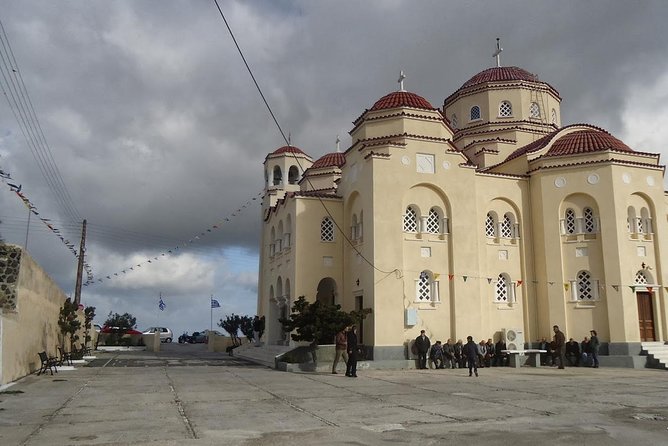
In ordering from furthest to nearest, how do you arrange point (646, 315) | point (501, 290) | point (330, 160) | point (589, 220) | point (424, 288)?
point (330, 160)
point (501, 290)
point (589, 220)
point (646, 315)
point (424, 288)

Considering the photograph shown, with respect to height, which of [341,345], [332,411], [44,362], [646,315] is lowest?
[332,411]

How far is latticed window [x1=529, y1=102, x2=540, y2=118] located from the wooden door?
11469mm

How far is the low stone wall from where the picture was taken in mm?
13680

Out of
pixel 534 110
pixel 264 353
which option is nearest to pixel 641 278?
pixel 534 110

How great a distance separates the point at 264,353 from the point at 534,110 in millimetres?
18696

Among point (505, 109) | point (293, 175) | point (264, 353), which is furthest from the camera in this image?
point (293, 175)

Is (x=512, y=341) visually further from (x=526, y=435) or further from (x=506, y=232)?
(x=526, y=435)

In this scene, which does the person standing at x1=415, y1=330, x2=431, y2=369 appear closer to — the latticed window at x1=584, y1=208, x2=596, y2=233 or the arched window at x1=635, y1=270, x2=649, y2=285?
the latticed window at x1=584, y1=208, x2=596, y2=233

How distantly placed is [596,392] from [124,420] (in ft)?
33.1

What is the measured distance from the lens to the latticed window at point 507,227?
24.3 m

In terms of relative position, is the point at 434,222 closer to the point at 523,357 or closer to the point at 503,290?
the point at 503,290

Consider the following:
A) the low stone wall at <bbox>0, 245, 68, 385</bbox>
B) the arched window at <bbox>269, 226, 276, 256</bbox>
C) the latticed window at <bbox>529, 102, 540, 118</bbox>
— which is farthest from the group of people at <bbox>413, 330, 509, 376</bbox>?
the latticed window at <bbox>529, 102, 540, 118</bbox>

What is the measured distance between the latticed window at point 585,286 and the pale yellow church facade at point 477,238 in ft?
0.15

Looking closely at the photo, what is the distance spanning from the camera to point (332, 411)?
10047 mm
